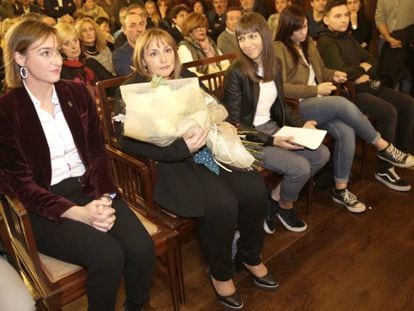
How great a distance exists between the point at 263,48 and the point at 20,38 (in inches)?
48.5

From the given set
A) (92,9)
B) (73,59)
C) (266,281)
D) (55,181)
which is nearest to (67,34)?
(73,59)

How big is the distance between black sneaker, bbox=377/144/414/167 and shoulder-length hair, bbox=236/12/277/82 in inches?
38.4

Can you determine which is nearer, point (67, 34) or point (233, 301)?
point (233, 301)

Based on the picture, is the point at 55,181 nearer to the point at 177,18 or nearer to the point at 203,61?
the point at 203,61

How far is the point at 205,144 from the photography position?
1839 millimetres

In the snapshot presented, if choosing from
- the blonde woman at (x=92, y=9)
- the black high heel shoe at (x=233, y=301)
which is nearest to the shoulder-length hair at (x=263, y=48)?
the black high heel shoe at (x=233, y=301)

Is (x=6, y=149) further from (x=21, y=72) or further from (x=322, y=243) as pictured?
(x=322, y=243)

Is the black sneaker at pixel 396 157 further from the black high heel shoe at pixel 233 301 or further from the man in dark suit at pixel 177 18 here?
the man in dark suit at pixel 177 18

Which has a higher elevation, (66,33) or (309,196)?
(66,33)

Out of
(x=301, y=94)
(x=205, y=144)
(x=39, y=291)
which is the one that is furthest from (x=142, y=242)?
(x=301, y=94)

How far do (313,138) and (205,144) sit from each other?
2.13 ft

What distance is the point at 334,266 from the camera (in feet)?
6.82

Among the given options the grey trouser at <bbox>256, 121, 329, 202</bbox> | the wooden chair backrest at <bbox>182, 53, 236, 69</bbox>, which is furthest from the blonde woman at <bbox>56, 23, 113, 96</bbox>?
the grey trouser at <bbox>256, 121, 329, 202</bbox>

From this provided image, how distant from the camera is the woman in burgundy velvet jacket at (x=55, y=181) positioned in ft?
4.67
